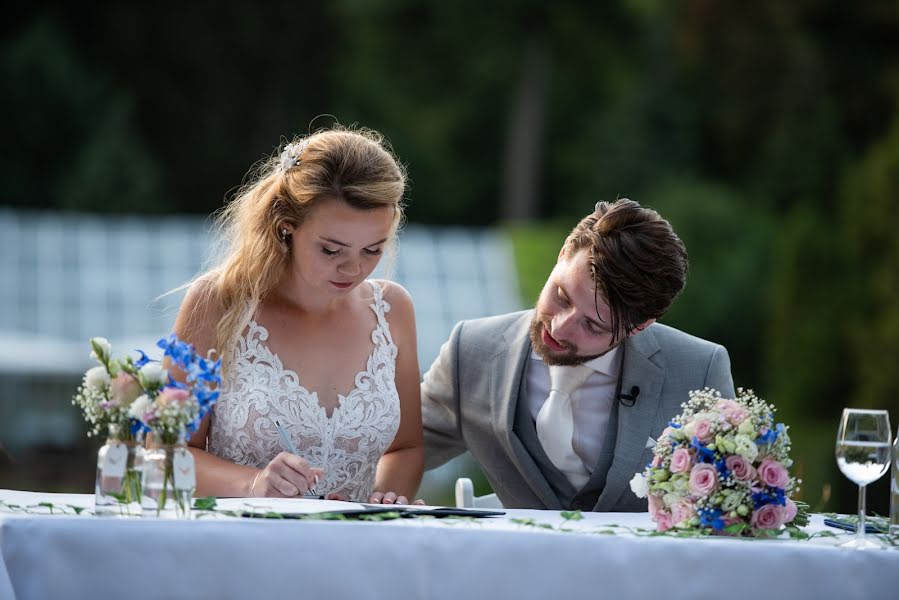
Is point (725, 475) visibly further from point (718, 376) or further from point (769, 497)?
point (718, 376)

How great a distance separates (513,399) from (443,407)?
370 millimetres

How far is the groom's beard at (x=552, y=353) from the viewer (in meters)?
3.88

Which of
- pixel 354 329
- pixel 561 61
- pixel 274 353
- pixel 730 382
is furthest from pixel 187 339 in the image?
pixel 561 61

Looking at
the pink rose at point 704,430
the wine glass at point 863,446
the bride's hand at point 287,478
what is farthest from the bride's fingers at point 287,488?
the wine glass at point 863,446

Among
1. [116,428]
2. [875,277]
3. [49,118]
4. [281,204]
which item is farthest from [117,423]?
[49,118]

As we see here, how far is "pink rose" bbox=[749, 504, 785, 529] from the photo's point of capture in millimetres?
2980

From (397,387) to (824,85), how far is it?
23145 millimetres

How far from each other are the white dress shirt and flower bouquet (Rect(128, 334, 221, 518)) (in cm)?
145

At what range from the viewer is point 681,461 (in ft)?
10.0

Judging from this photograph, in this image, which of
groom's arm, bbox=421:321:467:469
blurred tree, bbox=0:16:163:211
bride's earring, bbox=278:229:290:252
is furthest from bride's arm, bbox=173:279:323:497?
blurred tree, bbox=0:16:163:211

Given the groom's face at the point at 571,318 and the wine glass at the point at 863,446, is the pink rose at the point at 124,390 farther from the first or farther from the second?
the wine glass at the point at 863,446

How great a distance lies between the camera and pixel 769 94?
2625cm

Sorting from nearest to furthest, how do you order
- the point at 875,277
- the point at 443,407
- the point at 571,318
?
1. the point at 571,318
2. the point at 443,407
3. the point at 875,277

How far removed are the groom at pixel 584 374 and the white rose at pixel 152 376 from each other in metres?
→ 1.33
